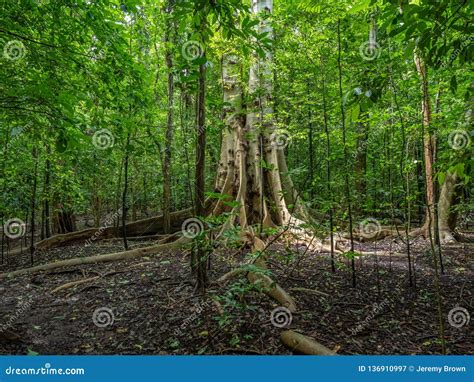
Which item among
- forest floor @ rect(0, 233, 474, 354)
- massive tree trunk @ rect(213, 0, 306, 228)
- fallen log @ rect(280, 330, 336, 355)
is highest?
massive tree trunk @ rect(213, 0, 306, 228)

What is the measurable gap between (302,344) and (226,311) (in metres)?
1.02

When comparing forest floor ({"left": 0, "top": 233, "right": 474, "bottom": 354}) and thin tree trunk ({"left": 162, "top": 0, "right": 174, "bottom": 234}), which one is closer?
forest floor ({"left": 0, "top": 233, "right": 474, "bottom": 354})

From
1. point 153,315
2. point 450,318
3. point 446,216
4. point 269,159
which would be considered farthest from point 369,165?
point 153,315

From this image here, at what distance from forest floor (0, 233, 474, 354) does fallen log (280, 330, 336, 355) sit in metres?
0.11

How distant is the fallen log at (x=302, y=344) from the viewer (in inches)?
112

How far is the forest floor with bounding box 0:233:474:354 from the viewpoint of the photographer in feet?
10.7

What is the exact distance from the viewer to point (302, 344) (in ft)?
9.74

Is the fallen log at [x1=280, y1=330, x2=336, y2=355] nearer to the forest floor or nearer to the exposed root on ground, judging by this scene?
the forest floor

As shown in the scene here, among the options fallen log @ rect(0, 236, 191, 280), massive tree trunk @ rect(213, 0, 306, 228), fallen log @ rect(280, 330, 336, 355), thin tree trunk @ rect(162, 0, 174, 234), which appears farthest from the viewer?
massive tree trunk @ rect(213, 0, 306, 228)

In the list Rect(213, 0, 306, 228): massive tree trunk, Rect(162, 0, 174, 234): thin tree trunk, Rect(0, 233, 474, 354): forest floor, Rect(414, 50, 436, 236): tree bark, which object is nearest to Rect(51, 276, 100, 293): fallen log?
Rect(0, 233, 474, 354): forest floor

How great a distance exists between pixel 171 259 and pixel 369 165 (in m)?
14.7

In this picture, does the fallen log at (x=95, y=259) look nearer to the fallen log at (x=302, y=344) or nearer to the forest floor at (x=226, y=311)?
the forest floor at (x=226, y=311)

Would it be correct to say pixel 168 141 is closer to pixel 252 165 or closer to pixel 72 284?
pixel 252 165

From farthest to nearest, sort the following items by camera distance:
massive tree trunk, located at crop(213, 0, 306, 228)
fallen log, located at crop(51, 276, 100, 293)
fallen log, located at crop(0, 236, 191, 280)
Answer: massive tree trunk, located at crop(213, 0, 306, 228) → fallen log, located at crop(0, 236, 191, 280) → fallen log, located at crop(51, 276, 100, 293)
